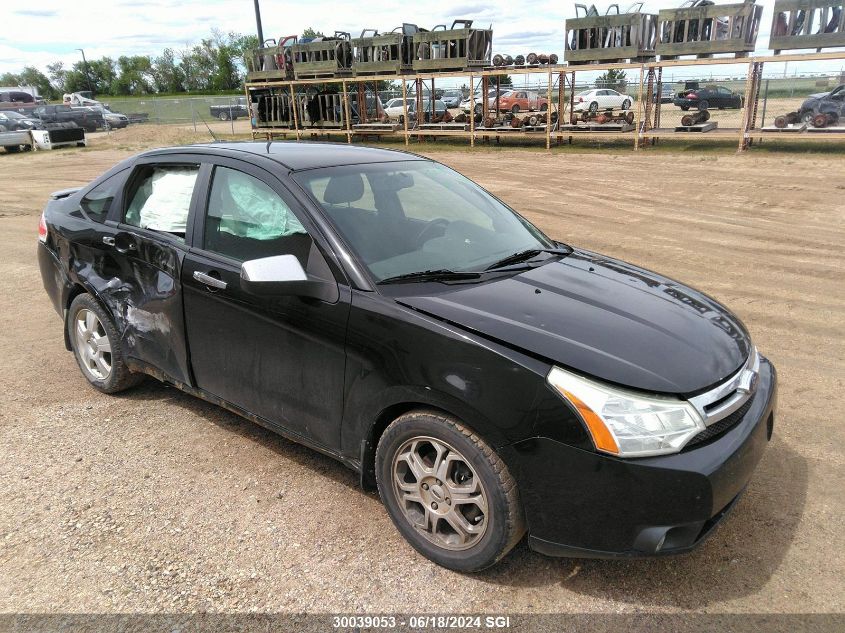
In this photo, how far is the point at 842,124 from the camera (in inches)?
727

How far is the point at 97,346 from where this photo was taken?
4473 millimetres

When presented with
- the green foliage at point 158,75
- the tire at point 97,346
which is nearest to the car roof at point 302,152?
the tire at point 97,346

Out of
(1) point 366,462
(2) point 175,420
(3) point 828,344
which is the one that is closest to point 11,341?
(2) point 175,420

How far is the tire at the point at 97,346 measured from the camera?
4.32 meters

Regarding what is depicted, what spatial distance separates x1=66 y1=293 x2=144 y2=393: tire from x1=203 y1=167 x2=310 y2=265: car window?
126 cm

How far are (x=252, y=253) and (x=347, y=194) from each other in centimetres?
59

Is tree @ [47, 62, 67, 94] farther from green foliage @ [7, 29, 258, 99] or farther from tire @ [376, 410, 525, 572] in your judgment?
tire @ [376, 410, 525, 572]

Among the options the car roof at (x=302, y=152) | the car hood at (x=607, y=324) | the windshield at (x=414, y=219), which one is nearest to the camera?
the car hood at (x=607, y=324)

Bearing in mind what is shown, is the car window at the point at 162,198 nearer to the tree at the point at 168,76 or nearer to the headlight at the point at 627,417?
the headlight at the point at 627,417

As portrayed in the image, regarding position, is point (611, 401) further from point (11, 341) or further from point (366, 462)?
point (11, 341)

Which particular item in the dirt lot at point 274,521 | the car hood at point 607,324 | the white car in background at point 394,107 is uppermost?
the car hood at point 607,324

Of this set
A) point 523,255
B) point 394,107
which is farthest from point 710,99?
point 523,255

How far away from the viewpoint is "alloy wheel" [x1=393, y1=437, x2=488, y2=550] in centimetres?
266

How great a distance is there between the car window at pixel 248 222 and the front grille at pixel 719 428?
190 cm
